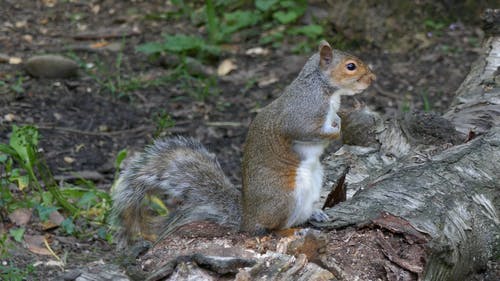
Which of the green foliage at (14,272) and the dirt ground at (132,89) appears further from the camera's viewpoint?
the dirt ground at (132,89)

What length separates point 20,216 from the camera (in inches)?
148

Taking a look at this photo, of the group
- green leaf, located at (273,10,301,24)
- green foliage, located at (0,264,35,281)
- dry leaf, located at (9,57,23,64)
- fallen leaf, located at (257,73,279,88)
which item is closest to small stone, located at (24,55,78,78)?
dry leaf, located at (9,57,23,64)

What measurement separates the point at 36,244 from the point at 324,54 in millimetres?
1568

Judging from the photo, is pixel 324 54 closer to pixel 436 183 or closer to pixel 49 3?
pixel 436 183

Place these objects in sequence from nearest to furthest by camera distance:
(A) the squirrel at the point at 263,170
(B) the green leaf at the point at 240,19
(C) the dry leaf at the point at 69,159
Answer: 1. (A) the squirrel at the point at 263,170
2. (C) the dry leaf at the point at 69,159
3. (B) the green leaf at the point at 240,19

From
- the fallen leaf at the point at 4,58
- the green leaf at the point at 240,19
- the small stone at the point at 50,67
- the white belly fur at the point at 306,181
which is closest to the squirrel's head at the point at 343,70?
the white belly fur at the point at 306,181

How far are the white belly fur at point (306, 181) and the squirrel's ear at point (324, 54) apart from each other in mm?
280

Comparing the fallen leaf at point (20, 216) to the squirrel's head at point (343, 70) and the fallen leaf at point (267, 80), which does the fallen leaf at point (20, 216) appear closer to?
the squirrel's head at point (343, 70)

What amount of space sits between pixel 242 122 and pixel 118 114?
0.74m

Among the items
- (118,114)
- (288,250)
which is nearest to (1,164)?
(118,114)

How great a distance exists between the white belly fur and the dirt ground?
125 cm

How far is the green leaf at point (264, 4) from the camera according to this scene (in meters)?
6.17

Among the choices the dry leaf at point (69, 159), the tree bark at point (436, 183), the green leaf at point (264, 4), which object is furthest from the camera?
the green leaf at point (264, 4)

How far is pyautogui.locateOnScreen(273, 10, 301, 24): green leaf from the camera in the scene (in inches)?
241
